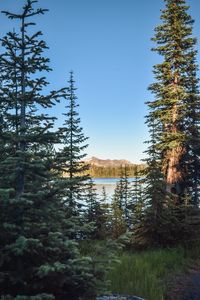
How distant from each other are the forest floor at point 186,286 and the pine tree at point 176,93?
904cm

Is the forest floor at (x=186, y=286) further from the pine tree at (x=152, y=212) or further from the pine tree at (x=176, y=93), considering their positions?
the pine tree at (x=176, y=93)

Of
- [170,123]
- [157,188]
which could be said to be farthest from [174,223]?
[170,123]

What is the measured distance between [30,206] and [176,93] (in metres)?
15.3

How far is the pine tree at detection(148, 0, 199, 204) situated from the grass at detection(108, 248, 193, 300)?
7.80 m

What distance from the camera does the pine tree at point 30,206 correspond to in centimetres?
503

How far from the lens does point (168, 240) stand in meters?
13.4

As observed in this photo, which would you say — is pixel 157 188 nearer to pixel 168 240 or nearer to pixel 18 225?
pixel 168 240

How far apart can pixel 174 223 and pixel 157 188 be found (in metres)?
1.62

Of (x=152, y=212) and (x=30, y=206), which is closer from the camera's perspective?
(x=30, y=206)

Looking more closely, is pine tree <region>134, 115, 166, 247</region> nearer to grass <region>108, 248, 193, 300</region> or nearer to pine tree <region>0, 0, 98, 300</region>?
grass <region>108, 248, 193, 300</region>

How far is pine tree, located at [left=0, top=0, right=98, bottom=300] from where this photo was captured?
5.03 meters

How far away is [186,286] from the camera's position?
9.09 metres

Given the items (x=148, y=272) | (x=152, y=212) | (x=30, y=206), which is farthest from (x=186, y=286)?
(x=30, y=206)

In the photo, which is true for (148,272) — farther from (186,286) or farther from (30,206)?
(30,206)
